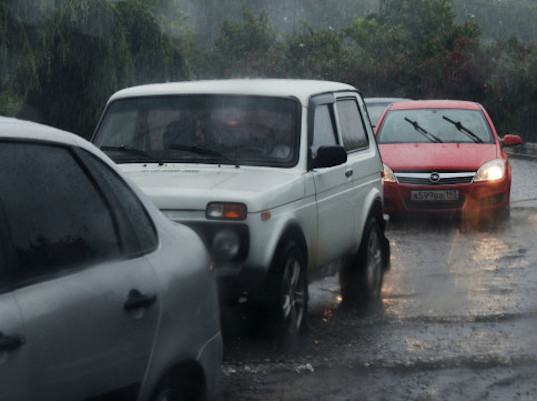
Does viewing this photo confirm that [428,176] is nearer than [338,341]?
No

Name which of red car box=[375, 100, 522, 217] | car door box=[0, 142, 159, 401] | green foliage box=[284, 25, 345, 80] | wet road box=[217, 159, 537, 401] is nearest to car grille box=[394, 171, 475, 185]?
red car box=[375, 100, 522, 217]

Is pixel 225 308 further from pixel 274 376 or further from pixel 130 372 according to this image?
pixel 130 372

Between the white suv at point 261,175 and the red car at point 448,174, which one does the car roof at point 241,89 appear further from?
the red car at point 448,174

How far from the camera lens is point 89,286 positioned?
3496 millimetres

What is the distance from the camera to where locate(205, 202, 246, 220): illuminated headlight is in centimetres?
688

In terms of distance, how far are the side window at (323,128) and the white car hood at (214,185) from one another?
0.56 m

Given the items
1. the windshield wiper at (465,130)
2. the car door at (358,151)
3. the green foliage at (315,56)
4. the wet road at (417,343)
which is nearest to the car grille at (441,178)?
the windshield wiper at (465,130)

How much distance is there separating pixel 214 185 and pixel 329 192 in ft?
4.13

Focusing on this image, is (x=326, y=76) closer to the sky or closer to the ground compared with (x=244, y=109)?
closer to the ground

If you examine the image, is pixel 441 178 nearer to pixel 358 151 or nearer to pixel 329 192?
pixel 358 151

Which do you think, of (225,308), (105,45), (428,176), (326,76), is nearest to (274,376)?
(225,308)

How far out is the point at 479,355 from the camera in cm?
696

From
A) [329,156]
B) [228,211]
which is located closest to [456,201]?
[329,156]

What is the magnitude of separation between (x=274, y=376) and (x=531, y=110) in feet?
94.1
